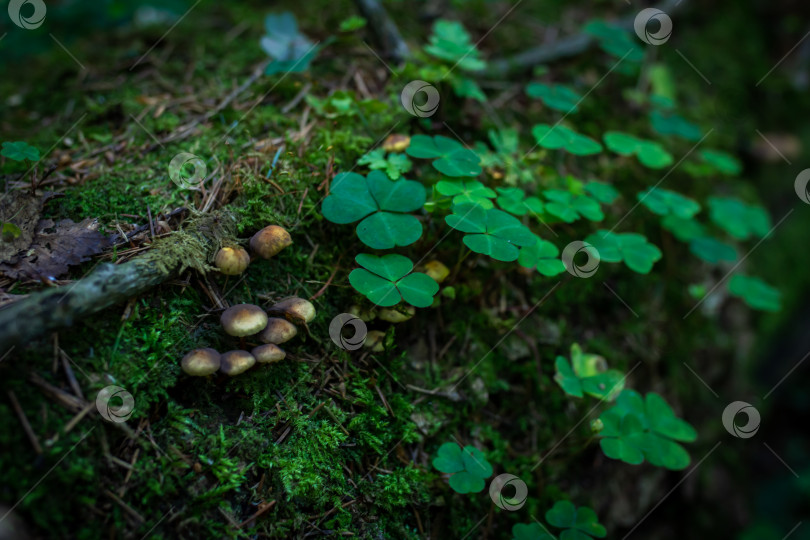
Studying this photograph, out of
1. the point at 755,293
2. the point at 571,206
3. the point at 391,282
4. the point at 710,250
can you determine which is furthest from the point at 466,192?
the point at 755,293

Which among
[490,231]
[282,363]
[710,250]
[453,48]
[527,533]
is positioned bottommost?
[527,533]

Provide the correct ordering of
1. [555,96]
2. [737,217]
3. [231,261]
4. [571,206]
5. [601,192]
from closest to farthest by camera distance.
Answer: [231,261], [571,206], [601,192], [555,96], [737,217]

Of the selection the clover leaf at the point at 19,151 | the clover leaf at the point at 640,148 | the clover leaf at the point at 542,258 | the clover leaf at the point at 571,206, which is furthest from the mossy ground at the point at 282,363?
the clover leaf at the point at 640,148

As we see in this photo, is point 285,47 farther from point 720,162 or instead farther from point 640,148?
point 720,162

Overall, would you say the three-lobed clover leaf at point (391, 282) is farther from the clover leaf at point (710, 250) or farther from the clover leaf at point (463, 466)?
the clover leaf at point (710, 250)

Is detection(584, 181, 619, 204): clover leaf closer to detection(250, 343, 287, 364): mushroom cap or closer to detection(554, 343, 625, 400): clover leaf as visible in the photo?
detection(554, 343, 625, 400): clover leaf

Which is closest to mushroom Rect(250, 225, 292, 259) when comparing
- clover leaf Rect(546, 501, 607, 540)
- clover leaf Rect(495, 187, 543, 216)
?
clover leaf Rect(495, 187, 543, 216)

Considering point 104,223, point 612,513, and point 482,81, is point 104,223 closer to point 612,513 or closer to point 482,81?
point 482,81
